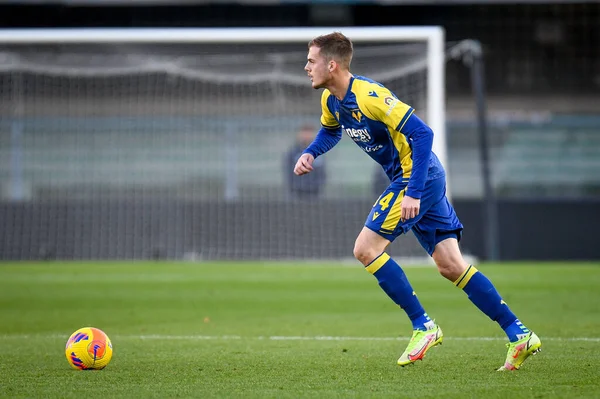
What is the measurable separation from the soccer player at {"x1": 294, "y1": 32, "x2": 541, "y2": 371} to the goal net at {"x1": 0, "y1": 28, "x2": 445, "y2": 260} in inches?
360

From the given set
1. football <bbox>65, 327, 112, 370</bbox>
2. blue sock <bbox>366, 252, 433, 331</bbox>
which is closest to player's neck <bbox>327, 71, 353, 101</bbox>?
blue sock <bbox>366, 252, 433, 331</bbox>

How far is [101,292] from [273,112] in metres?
7.60

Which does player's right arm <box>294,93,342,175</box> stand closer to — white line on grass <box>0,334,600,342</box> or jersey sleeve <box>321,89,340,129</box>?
jersey sleeve <box>321,89,340,129</box>

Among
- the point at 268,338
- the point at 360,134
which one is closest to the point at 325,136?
the point at 360,134

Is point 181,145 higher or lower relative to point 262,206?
higher

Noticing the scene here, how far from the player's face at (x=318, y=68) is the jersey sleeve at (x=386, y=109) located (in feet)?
1.04

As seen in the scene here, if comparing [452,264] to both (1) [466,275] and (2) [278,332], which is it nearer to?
(1) [466,275]

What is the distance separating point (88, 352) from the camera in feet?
20.2

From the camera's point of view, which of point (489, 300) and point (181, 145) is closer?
point (489, 300)

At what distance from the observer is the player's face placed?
6414 mm

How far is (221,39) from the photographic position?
15.9 meters

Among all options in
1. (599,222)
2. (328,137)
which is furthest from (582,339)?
(599,222)

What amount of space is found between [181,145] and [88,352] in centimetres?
1334

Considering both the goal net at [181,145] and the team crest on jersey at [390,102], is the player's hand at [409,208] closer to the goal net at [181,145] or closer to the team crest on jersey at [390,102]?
the team crest on jersey at [390,102]
